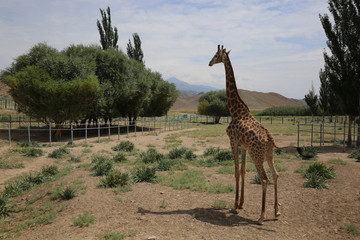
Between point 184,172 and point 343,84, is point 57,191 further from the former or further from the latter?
point 343,84

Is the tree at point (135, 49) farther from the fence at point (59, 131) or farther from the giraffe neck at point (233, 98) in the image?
the giraffe neck at point (233, 98)

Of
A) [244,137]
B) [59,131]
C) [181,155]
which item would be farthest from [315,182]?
[59,131]

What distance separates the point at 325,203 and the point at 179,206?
3892 millimetres

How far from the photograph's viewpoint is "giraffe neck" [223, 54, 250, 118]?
7.30 metres

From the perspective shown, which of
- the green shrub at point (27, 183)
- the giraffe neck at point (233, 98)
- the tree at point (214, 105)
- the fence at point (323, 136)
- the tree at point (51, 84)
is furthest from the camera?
the tree at point (214, 105)

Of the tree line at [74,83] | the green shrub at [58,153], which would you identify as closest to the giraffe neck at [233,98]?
the green shrub at [58,153]

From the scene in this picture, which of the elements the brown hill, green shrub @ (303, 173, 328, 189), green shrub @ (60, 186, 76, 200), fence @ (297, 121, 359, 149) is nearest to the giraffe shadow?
green shrub @ (60, 186, 76, 200)

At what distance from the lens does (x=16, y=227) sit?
270 inches

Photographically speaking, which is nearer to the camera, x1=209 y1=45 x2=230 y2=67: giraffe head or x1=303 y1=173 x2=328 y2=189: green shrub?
x1=209 y1=45 x2=230 y2=67: giraffe head

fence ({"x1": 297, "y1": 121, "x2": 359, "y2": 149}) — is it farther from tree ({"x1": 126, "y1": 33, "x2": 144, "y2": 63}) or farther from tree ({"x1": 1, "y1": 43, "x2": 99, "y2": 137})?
tree ({"x1": 126, "y1": 33, "x2": 144, "y2": 63})

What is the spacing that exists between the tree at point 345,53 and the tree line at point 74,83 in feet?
59.7

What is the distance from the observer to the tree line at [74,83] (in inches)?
842

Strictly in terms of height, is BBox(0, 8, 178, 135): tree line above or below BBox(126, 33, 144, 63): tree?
below

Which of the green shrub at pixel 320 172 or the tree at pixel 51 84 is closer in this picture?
the green shrub at pixel 320 172
